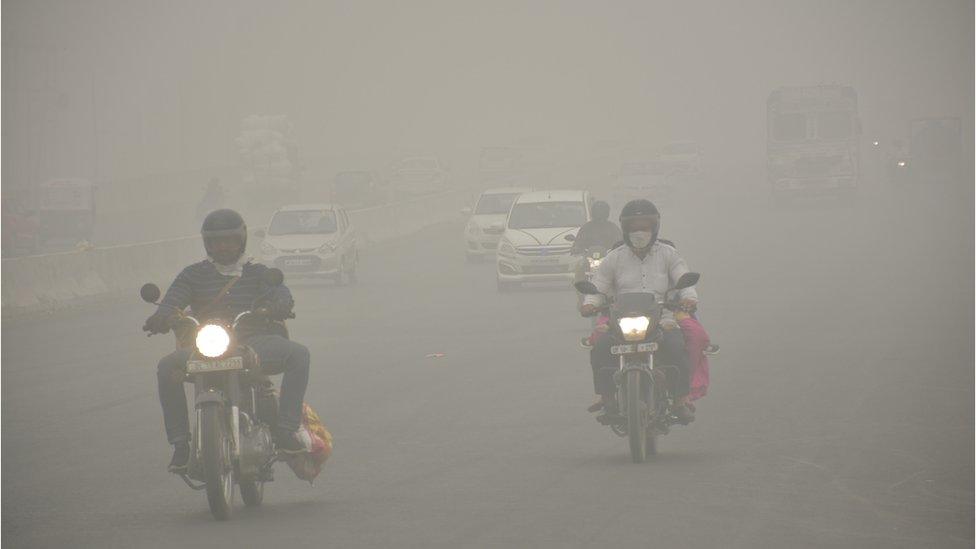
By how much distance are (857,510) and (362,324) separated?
1507 centimetres

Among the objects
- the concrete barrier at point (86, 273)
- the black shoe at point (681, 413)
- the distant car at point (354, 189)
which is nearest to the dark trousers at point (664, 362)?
the black shoe at point (681, 413)

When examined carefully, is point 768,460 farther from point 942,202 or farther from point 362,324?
point 942,202

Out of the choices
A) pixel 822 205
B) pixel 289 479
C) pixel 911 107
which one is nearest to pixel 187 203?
pixel 822 205

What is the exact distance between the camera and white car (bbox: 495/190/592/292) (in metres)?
28.9

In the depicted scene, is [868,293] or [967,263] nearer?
[868,293]

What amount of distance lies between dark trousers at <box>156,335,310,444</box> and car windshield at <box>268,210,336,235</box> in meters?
23.7

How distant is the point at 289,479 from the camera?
420 inches

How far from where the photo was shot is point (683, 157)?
268 ft

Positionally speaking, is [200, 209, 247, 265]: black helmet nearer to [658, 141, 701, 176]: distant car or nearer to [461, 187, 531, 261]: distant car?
[461, 187, 531, 261]: distant car

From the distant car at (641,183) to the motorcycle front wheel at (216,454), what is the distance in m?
54.3

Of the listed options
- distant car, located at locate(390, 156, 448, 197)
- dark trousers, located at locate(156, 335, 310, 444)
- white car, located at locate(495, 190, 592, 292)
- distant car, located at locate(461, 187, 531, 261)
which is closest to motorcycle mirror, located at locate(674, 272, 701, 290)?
dark trousers, located at locate(156, 335, 310, 444)

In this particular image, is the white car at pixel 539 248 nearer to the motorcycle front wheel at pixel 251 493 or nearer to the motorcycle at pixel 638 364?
the motorcycle at pixel 638 364

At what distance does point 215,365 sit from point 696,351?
3.81m

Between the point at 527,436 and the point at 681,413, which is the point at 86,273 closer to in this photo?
the point at 527,436
